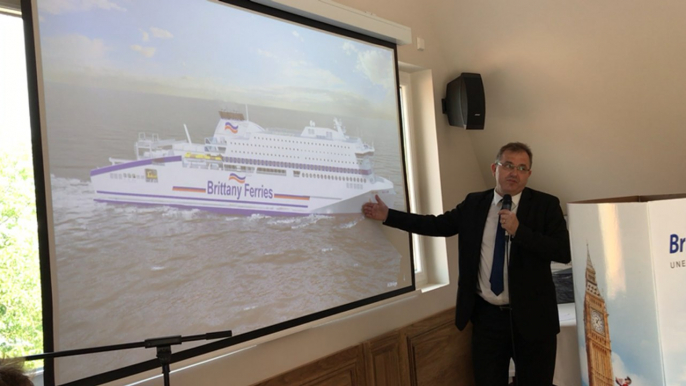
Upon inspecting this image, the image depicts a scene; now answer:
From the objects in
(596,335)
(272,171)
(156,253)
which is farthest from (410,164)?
(596,335)

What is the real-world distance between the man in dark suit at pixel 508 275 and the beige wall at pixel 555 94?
0.55 m

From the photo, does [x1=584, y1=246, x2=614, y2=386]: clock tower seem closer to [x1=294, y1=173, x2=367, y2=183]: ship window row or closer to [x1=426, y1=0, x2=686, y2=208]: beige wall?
[x1=294, y1=173, x2=367, y2=183]: ship window row

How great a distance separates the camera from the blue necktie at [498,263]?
2.90 metres

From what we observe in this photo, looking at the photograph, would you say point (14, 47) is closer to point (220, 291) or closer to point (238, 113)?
point (238, 113)

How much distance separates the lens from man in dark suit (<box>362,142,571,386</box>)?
2.82 metres

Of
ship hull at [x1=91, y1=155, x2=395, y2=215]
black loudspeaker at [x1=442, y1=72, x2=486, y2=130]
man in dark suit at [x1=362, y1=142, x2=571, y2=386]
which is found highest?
black loudspeaker at [x1=442, y1=72, x2=486, y2=130]

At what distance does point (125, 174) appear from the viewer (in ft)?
6.21

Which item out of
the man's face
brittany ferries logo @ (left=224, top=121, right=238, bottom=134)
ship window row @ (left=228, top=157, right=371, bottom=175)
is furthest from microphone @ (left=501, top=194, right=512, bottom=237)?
brittany ferries logo @ (left=224, top=121, right=238, bottom=134)

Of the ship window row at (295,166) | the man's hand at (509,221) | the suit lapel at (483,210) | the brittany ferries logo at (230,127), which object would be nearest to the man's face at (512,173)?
the suit lapel at (483,210)

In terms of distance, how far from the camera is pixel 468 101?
3680mm

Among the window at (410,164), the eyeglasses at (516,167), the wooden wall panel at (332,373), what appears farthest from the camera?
the window at (410,164)

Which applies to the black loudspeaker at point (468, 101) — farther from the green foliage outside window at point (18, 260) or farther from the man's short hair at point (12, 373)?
the man's short hair at point (12, 373)

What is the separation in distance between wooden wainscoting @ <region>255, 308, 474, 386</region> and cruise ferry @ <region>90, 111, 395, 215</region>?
0.81m

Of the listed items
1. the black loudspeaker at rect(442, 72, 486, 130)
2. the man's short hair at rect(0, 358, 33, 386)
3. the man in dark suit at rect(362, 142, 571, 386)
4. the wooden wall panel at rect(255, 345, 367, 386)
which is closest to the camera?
the man's short hair at rect(0, 358, 33, 386)
